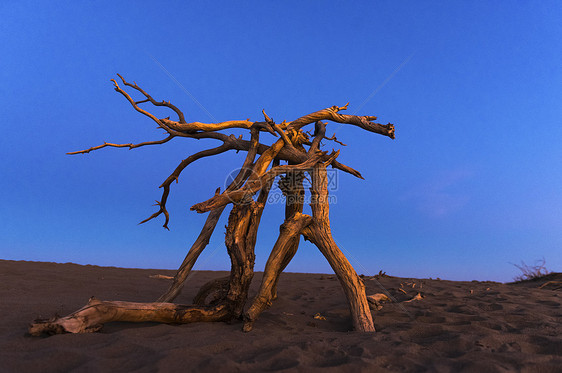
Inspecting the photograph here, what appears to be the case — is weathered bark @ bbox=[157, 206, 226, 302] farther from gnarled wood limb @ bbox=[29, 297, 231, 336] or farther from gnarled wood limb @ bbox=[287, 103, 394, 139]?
gnarled wood limb @ bbox=[287, 103, 394, 139]

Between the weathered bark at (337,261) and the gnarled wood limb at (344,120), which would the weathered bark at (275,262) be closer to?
the weathered bark at (337,261)

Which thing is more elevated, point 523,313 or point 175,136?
point 175,136

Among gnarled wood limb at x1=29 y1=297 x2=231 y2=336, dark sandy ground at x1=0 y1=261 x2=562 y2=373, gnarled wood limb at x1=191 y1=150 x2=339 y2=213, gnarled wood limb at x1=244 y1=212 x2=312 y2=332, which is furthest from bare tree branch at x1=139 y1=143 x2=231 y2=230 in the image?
gnarled wood limb at x1=29 y1=297 x2=231 y2=336

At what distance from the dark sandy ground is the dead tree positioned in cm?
17

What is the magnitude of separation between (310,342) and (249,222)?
5.35 feet

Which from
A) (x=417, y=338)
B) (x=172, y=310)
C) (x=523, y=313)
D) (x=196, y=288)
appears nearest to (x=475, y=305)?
(x=523, y=313)

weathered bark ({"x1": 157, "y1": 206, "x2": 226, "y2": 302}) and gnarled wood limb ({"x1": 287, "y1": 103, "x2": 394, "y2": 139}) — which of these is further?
gnarled wood limb ({"x1": 287, "y1": 103, "x2": 394, "y2": 139})

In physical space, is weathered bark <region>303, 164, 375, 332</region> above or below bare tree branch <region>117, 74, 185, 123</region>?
below

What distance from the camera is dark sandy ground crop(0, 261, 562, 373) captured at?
8.56ft

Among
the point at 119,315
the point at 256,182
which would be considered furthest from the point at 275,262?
the point at 119,315

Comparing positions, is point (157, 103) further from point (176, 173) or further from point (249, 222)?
point (249, 222)

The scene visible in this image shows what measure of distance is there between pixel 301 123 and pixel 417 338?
Answer: 12.1 ft

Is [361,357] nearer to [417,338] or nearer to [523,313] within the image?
[417,338]

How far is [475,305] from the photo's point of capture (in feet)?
18.2
